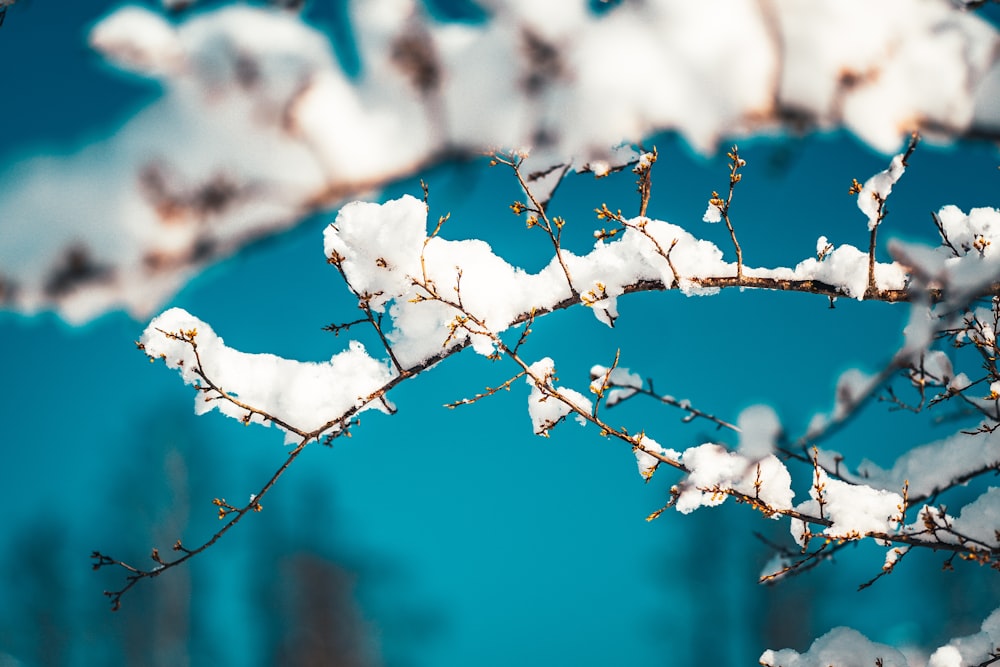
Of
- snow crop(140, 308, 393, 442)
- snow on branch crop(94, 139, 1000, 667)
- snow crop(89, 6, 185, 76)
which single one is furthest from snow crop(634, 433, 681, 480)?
snow crop(89, 6, 185, 76)

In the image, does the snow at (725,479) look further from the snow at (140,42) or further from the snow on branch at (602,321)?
the snow at (140,42)

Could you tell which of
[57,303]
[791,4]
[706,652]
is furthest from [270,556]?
[791,4]

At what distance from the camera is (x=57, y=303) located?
1670mm

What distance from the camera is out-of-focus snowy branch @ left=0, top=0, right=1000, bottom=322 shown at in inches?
67.5

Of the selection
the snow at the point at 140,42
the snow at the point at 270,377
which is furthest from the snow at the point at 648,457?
the snow at the point at 140,42

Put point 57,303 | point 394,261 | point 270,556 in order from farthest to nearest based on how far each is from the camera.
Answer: point 270,556
point 394,261
point 57,303

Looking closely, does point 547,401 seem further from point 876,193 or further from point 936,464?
point 936,464

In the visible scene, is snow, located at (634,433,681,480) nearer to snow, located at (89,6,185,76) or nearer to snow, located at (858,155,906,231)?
snow, located at (858,155,906,231)

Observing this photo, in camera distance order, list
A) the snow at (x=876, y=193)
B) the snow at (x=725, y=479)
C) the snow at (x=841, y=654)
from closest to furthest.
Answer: the snow at (x=876, y=193) → the snow at (x=725, y=479) → the snow at (x=841, y=654)

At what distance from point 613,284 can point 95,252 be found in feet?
5.05

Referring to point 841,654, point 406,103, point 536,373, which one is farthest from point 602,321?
point 841,654

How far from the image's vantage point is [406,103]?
187 centimetres

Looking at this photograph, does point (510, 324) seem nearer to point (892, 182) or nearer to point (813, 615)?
point (892, 182)

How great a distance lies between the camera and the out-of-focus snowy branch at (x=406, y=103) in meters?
1.71
